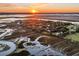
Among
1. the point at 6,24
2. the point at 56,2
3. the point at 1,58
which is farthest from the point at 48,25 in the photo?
the point at 1,58

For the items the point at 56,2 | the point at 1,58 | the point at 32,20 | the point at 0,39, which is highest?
the point at 56,2

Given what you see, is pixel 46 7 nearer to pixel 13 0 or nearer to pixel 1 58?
pixel 13 0

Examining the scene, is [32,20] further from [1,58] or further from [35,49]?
[1,58]

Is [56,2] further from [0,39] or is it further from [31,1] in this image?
[0,39]

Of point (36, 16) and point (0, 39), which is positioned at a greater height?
point (36, 16)

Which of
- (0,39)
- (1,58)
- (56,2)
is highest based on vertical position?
(56,2)

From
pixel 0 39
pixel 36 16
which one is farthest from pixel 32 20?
pixel 0 39

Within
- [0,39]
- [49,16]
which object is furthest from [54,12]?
[0,39]

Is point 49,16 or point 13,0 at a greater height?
point 13,0
